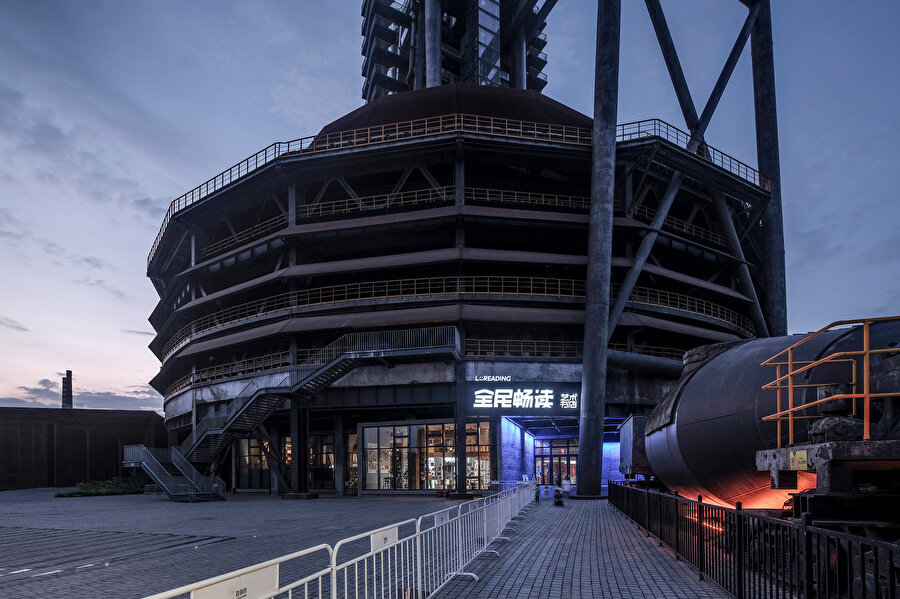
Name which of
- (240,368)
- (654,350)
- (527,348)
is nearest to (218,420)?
(240,368)

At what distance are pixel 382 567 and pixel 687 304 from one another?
1515 inches

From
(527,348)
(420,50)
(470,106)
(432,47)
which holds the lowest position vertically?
(527,348)

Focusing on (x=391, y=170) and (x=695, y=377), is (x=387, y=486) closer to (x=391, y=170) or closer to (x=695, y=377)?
(x=391, y=170)

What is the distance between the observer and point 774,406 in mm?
9188

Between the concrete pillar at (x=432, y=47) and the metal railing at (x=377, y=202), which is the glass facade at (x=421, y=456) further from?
the concrete pillar at (x=432, y=47)

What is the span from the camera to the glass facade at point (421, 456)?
35906mm

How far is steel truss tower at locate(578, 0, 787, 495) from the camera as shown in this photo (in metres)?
34.6

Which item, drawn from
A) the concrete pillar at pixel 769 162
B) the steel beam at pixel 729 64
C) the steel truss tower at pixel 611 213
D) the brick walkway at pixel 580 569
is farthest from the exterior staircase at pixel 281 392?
the steel beam at pixel 729 64

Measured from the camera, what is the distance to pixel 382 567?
659 centimetres

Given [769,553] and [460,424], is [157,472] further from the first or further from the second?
[769,553]

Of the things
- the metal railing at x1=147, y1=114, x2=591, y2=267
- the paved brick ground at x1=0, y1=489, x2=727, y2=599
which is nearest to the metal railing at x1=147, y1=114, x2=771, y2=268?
the metal railing at x1=147, y1=114, x2=591, y2=267

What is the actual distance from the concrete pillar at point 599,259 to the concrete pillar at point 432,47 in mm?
22177

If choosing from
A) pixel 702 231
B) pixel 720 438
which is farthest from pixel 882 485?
pixel 702 231

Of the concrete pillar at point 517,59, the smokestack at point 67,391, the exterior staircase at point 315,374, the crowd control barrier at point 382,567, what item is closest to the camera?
the crowd control barrier at point 382,567
